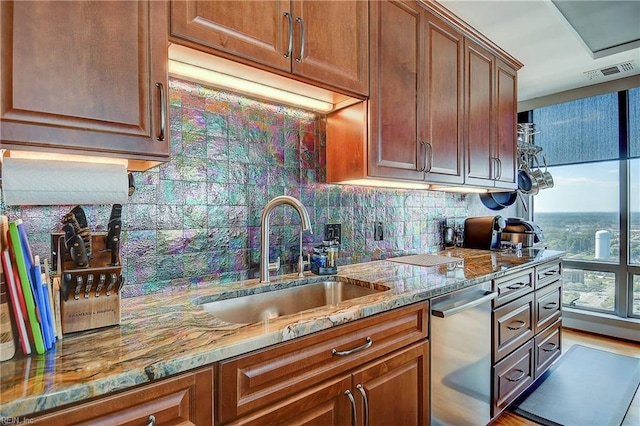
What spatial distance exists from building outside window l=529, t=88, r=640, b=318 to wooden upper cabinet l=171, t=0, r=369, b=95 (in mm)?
3150

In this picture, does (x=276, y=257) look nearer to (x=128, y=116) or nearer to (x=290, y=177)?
(x=290, y=177)

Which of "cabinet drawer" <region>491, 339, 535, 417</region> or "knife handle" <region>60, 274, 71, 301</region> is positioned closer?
"knife handle" <region>60, 274, 71, 301</region>

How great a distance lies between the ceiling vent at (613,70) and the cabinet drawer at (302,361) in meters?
3.18

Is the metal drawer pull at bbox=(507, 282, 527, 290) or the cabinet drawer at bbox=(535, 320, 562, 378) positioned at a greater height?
the metal drawer pull at bbox=(507, 282, 527, 290)

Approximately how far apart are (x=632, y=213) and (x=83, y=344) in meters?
4.40

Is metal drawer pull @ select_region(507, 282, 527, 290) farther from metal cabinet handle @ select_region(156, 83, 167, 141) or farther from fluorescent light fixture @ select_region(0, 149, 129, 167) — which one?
fluorescent light fixture @ select_region(0, 149, 129, 167)

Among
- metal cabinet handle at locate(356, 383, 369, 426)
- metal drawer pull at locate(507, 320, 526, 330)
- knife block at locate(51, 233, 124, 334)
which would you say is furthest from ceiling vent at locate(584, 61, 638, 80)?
knife block at locate(51, 233, 124, 334)

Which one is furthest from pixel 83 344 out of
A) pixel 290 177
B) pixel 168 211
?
pixel 290 177

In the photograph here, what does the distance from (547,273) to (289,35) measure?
8.00 ft

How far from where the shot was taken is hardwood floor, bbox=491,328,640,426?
6.64ft

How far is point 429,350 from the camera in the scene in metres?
1.44

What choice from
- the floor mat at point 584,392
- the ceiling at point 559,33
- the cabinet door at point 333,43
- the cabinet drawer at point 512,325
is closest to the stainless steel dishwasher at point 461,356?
the cabinet drawer at point 512,325

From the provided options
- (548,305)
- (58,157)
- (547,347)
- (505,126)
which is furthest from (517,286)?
(58,157)

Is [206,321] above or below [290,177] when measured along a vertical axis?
below
